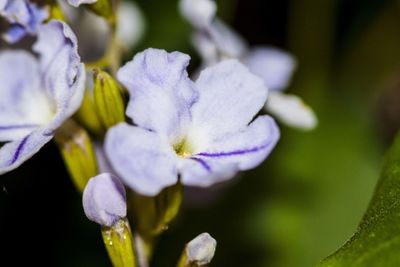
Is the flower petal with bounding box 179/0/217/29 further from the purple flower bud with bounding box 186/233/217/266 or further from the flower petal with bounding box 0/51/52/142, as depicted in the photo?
the purple flower bud with bounding box 186/233/217/266

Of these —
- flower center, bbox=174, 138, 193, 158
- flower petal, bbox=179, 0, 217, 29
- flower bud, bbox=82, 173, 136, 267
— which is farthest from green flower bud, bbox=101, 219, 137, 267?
flower petal, bbox=179, 0, 217, 29

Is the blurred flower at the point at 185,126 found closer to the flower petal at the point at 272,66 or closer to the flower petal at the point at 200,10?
the flower petal at the point at 200,10

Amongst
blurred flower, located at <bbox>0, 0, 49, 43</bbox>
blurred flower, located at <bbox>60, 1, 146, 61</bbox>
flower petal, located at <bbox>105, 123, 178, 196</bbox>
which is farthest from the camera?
blurred flower, located at <bbox>60, 1, 146, 61</bbox>

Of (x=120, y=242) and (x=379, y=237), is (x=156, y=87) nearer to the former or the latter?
(x=120, y=242)

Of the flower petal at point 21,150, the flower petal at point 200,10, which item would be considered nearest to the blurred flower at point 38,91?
the flower petal at point 21,150

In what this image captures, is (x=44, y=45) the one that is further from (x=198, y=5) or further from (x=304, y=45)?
(x=304, y=45)
